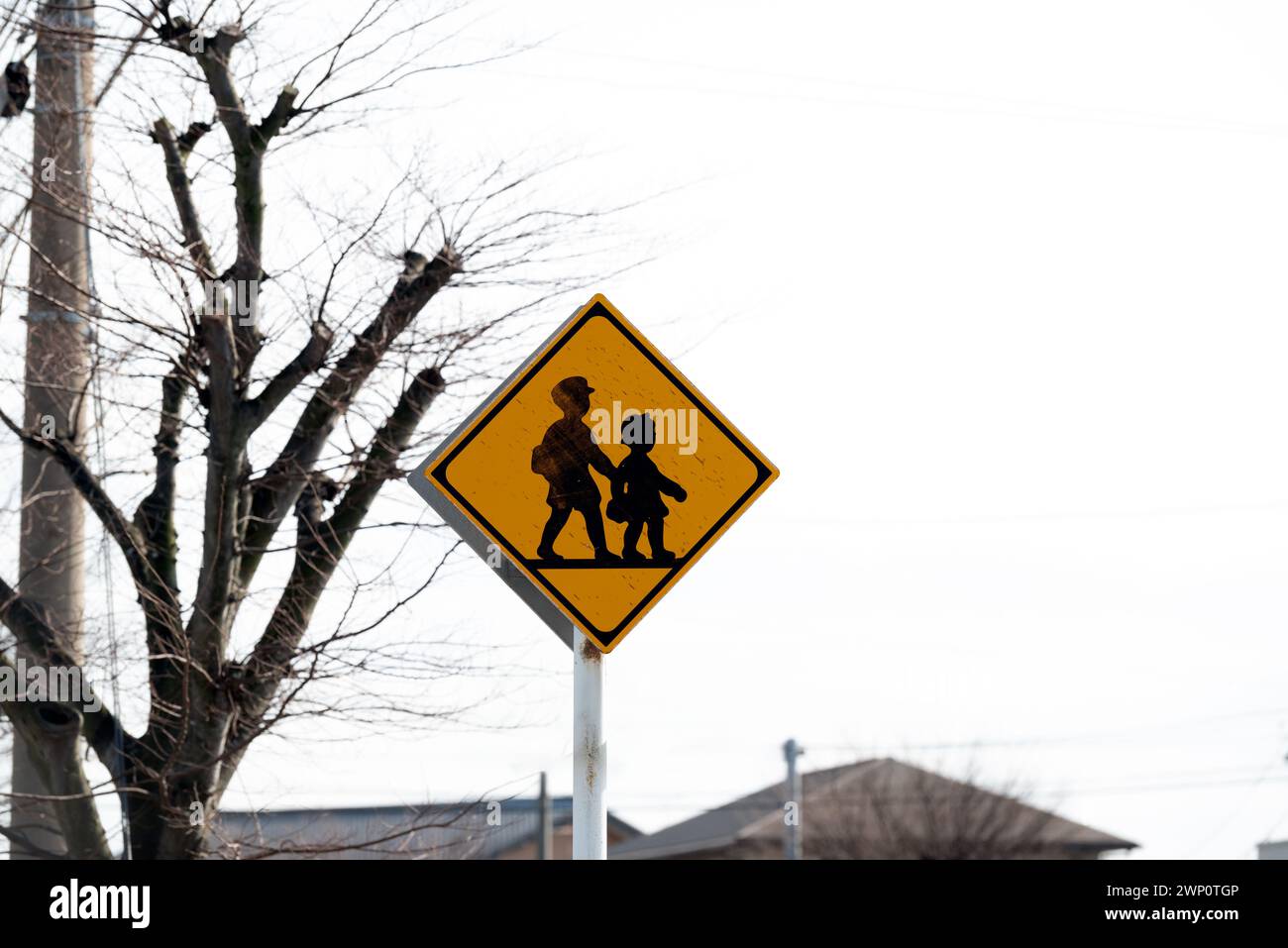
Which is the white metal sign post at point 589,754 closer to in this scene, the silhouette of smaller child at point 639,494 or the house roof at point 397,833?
the silhouette of smaller child at point 639,494

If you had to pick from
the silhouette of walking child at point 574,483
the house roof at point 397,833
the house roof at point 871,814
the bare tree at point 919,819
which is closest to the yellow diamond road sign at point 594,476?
the silhouette of walking child at point 574,483

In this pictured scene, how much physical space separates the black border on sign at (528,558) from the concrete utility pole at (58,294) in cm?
439

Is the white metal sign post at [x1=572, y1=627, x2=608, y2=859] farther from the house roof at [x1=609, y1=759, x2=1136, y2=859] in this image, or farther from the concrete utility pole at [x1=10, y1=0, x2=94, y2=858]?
the house roof at [x1=609, y1=759, x2=1136, y2=859]

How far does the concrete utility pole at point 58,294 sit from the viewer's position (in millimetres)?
8688

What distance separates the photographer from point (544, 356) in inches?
200

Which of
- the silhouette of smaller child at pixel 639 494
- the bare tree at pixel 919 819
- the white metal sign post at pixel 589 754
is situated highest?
the bare tree at pixel 919 819

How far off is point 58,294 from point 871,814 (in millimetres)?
29566

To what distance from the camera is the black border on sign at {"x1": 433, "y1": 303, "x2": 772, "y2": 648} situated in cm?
489

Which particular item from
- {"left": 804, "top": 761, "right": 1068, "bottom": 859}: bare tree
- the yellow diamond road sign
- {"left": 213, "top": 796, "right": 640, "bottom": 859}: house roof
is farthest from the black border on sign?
{"left": 804, "top": 761, "right": 1068, "bottom": 859}: bare tree

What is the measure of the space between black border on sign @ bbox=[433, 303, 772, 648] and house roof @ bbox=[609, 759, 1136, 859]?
24546mm

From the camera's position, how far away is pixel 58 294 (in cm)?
887
